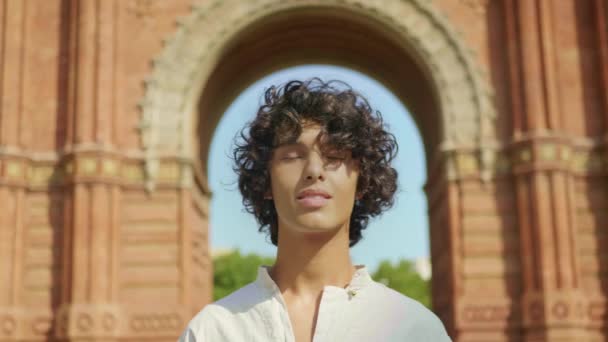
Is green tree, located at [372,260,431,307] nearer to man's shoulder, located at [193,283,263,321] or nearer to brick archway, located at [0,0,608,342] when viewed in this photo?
brick archway, located at [0,0,608,342]

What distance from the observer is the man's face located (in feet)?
9.49

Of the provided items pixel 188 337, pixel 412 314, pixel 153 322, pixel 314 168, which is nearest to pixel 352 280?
pixel 412 314

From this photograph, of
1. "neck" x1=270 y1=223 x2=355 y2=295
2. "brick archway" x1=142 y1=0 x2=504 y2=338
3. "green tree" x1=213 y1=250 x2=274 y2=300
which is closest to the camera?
"neck" x1=270 y1=223 x2=355 y2=295

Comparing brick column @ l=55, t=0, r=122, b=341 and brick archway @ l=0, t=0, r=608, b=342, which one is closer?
brick column @ l=55, t=0, r=122, b=341

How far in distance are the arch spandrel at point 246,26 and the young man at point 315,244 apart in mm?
15013

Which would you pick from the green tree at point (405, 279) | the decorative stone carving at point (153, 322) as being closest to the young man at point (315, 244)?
the decorative stone carving at point (153, 322)

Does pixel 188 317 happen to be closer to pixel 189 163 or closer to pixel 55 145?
pixel 189 163

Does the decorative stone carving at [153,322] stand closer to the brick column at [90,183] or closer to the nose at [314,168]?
the brick column at [90,183]

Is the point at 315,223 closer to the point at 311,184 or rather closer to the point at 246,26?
the point at 311,184

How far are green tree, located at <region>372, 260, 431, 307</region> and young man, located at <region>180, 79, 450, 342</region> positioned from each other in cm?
6938

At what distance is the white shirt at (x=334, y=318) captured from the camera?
9.00 feet

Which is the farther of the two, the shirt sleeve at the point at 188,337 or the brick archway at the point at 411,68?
the brick archway at the point at 411,68

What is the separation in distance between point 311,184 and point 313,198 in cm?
5

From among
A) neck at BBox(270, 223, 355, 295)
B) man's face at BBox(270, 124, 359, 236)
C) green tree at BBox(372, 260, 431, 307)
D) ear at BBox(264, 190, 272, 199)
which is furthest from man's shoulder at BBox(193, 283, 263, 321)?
green tree at BBox(372, 260, 431, 307)
